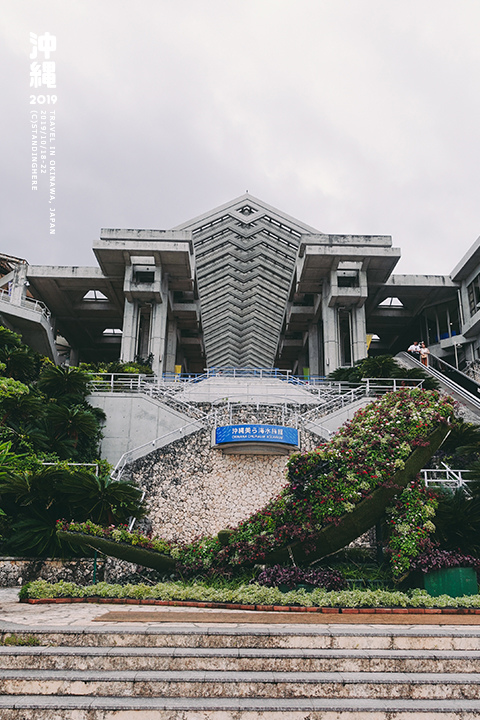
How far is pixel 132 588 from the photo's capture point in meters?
8.77

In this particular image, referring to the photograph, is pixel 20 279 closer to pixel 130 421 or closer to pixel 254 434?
pixel 130 421

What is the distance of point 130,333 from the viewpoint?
95.7ft

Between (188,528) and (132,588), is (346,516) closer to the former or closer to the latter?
(132,588)

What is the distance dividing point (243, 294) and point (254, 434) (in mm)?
27130

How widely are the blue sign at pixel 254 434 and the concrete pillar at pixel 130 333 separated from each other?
1446 cm

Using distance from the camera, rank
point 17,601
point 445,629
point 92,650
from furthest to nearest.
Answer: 1. point 17,601
2. point 445,629
3. point 92,650

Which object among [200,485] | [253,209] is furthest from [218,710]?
[253,209]

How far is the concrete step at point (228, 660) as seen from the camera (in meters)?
4.94

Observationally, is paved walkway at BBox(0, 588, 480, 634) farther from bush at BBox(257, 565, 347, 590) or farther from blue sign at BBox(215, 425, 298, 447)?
blue sign at BBox(215, 425, 298, 447)

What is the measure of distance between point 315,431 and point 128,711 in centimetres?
1224

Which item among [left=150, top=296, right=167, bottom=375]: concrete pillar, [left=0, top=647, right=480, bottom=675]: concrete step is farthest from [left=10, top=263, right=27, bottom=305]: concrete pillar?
[left=0, top=647, right=480, bottom=675]: concrete step

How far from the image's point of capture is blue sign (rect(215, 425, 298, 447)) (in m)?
14.5

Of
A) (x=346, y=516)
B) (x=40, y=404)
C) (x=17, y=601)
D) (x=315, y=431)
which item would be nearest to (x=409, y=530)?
(x=346, y=516)

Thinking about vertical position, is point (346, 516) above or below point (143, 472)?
below
